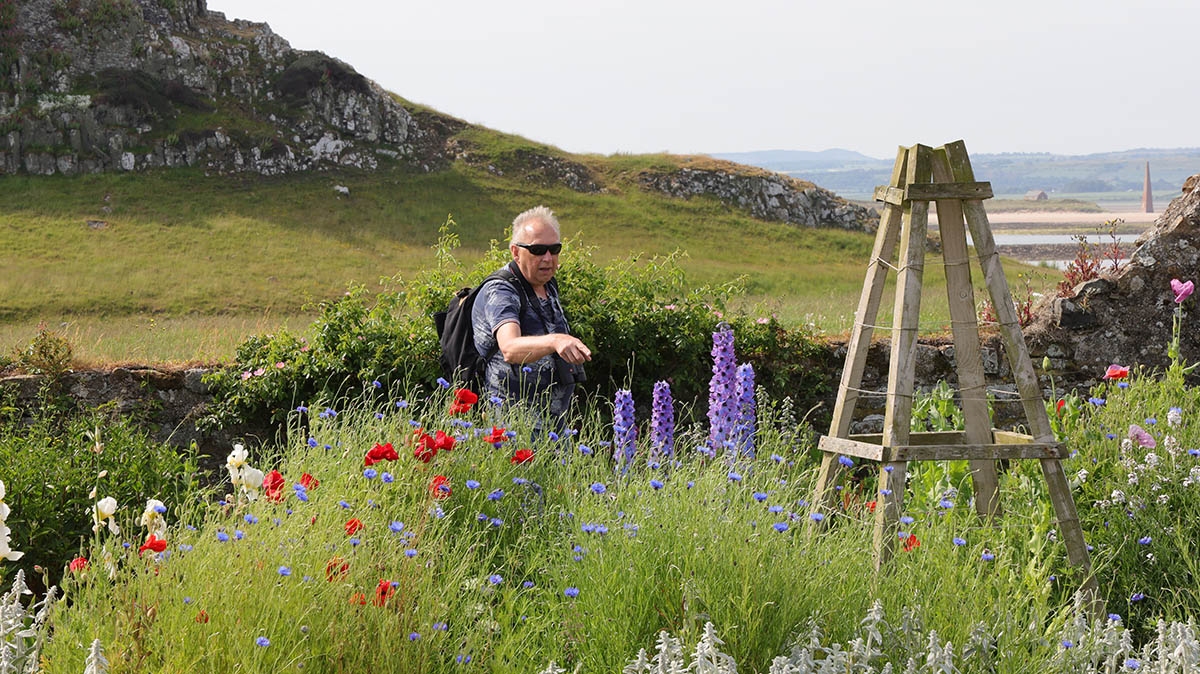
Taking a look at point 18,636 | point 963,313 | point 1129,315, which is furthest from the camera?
point 1129,315

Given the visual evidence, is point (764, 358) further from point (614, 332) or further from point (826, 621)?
point (826, 621)

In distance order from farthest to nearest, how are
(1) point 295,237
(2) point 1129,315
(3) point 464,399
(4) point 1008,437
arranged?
(1) point 295,237
(2) point 1129,315
(4) point 1008,437
(3) point 464,399

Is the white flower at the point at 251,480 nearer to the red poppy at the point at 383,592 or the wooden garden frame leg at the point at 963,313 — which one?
the red poppy at the point at 383,592

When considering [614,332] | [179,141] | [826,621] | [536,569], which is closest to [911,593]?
[826,621]

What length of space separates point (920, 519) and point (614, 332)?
10.4 feet

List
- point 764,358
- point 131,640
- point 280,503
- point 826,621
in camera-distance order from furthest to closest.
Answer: point 764,358
point 280,503
point 826,621
point 131,640

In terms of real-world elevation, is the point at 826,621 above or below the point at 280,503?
below

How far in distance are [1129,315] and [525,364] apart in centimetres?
583

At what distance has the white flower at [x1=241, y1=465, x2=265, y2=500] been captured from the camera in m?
3.41

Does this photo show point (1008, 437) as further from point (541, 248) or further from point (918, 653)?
point (541, 248)

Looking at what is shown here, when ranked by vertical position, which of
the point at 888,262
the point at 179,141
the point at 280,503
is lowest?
the point at 280,503

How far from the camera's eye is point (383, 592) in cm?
289

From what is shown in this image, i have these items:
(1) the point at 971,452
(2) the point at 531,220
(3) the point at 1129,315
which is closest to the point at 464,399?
(2) the point at 531,220

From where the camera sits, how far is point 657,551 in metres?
3.26
